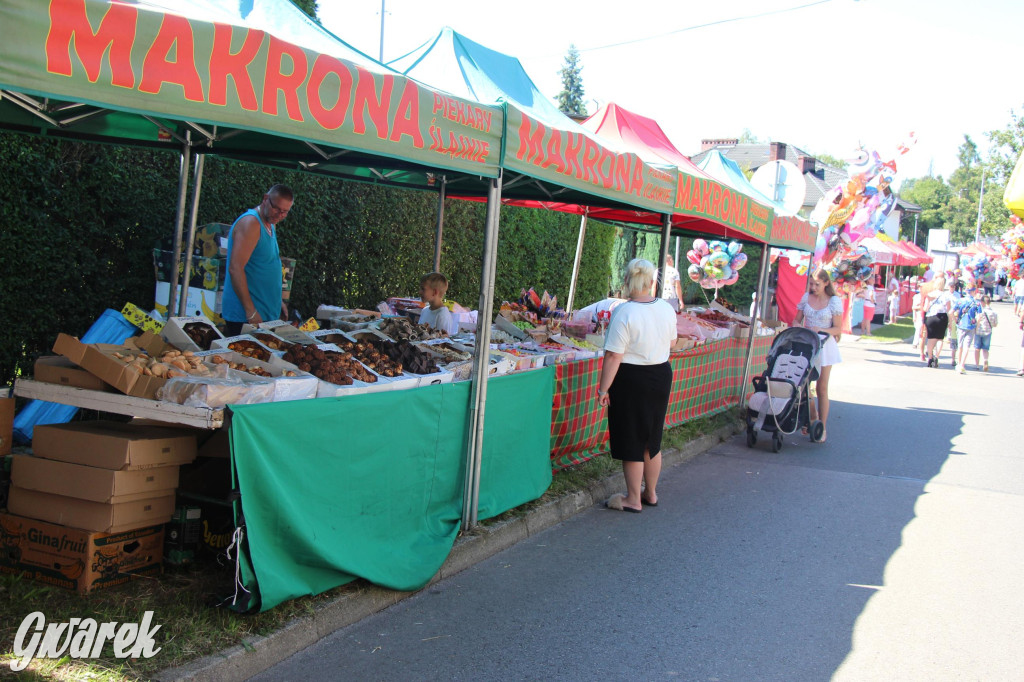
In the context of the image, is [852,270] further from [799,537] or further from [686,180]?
[799,537]

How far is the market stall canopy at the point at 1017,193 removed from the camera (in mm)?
6047

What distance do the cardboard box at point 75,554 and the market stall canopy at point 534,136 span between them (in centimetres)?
293

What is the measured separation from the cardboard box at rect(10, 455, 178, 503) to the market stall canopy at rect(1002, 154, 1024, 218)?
19.9 feet

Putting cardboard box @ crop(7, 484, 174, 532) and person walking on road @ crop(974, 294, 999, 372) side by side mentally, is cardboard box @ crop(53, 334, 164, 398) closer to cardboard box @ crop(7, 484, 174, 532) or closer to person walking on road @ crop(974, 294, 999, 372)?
cardboard box @ crop(7, 484, 174, 532)

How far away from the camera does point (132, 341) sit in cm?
446

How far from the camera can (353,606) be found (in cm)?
416

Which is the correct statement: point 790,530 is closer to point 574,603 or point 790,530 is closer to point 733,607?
point 733,607

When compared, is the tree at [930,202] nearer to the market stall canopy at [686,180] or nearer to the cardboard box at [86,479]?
the market stall canopy at [686,180]

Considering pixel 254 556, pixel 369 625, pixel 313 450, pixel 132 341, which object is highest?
pixel 132 341

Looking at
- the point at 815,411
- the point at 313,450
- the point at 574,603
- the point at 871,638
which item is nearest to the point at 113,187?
the point at 313,450

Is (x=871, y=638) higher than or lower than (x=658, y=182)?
lower

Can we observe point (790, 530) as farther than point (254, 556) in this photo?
Yes

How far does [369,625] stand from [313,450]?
0.96 m

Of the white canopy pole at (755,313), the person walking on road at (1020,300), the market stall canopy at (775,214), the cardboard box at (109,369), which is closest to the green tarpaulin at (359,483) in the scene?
the cardboard box at (109,369)
